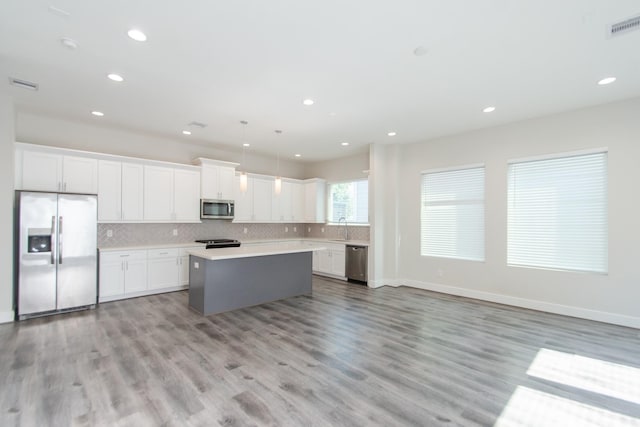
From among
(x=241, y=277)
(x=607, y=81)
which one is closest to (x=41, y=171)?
(x=241, y=277)

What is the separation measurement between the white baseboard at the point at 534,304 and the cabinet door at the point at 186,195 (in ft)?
14.5

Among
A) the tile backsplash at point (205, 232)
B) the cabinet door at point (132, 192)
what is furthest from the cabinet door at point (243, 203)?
the cabinet door at point (132, 192)

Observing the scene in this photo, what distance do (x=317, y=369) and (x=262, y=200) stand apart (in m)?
4.90

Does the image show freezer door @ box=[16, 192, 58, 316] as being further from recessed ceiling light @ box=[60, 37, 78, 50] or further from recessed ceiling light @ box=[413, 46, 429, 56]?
recessed ceiling light @ box=[413, 46, 429, 56]

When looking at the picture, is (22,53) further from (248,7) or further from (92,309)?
(92,309)

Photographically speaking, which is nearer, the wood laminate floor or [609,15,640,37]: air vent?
the wood laminate floor

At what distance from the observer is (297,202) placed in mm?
7809

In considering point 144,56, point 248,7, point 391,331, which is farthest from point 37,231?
point 391,331

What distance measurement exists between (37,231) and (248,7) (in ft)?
13.8

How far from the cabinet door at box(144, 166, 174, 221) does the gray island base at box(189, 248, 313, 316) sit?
1.56 m

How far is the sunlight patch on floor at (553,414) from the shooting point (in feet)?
6.67

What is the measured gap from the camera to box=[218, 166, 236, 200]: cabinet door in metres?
6.24

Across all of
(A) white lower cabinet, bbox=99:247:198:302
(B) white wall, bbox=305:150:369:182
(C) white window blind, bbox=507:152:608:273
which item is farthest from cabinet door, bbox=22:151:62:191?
(C) white window blind, bbox=507:152:608:273

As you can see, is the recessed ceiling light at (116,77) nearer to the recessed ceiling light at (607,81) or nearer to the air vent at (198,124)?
the air vent at (198,124)
